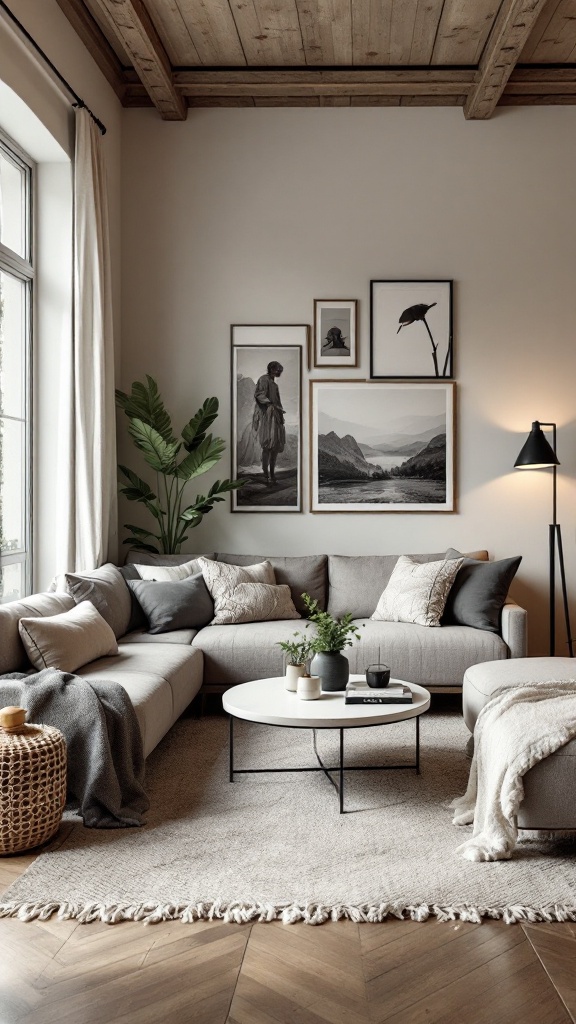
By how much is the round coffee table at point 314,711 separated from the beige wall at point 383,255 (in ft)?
6.92

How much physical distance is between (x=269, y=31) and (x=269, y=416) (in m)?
2.18

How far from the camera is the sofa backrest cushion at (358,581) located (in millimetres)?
4906

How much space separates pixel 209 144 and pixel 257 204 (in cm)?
50

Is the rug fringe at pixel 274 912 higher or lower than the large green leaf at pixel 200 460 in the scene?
lower

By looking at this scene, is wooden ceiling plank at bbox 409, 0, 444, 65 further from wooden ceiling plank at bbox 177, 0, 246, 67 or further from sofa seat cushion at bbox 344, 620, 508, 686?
sofa seat cushion at bbox 344, 620, 508, 686

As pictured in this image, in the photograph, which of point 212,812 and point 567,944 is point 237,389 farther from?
point 567,944

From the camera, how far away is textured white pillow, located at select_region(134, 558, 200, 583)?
15.5 ft

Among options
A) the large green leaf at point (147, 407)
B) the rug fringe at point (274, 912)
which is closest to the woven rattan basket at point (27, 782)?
the rug fringe at point (274, 912)

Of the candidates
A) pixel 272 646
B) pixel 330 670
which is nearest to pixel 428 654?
pixel 272 646

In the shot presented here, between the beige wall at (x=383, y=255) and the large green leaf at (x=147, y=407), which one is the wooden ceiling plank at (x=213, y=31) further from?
the large green leaf at (x=147, y=407)

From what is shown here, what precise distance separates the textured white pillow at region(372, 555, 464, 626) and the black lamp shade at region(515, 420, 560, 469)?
74 cm

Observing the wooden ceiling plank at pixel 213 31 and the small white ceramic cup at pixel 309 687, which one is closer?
the small white ceramic cup at pixel 309 687

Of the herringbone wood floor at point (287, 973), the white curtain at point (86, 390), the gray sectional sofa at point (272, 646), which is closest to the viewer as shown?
the herringbone wood floor at point (287, 973)

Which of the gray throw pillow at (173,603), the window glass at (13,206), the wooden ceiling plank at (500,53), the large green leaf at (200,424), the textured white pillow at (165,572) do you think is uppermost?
the wooden ceiling plank at (500,53)
